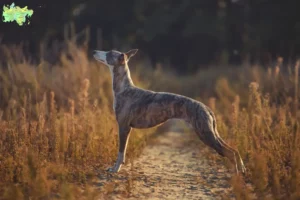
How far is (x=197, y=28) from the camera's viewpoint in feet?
94.7

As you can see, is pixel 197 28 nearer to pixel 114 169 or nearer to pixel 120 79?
pixel 120 79

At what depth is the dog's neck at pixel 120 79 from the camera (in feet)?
24.3

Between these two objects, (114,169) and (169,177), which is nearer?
(169,177)

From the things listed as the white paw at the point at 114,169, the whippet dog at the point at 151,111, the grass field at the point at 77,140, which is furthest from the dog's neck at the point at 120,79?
the white paw at the point at 114,169

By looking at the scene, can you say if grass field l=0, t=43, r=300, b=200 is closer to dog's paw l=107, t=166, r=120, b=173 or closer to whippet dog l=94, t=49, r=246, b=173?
dog's paw l=107, t=166, r=120, b=173

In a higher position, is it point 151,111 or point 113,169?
point 151,111

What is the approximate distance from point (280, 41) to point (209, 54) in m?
6.36

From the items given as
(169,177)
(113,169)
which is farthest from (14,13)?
(169,177)

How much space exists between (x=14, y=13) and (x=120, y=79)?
5.77ft

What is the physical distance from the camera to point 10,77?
10.5 metres

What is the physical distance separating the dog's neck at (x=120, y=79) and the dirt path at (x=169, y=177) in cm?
115

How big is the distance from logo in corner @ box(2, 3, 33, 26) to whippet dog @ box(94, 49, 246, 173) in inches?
48.6

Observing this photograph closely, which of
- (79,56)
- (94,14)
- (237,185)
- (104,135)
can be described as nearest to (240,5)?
(94,14)

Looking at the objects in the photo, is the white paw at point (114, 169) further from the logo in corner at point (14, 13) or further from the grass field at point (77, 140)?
the logo in corner at point (14, 13)
